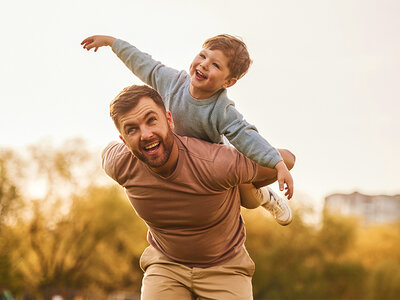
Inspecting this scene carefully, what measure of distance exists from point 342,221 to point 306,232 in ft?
11.3

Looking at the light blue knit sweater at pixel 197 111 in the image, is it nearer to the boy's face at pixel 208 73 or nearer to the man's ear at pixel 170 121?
the boy's face at pixel 208 73

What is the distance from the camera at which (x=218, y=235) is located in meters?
4.92

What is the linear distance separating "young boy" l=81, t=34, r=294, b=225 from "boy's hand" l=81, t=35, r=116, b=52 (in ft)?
0.18

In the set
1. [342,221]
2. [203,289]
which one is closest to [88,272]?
[342,221]

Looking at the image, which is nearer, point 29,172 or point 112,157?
point 112,157

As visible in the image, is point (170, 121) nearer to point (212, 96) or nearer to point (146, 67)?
point (212, 96)

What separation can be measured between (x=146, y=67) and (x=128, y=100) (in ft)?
2.23

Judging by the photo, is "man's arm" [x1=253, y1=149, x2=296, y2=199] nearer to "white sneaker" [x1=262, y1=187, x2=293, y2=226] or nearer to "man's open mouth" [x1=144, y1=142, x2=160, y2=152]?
"white sneaker" [x1=262, y1=187, x2=293, y2=226]

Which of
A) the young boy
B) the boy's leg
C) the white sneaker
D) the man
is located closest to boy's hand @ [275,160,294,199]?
the young boy

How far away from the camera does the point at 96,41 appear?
525 cm

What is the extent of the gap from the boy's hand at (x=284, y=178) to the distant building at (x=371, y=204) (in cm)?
11100

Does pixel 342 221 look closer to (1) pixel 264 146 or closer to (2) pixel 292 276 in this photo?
(2) pixel 292 276

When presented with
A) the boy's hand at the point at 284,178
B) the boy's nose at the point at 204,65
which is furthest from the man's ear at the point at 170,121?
the boy's hand at the point at 284,178

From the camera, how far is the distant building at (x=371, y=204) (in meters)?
114
